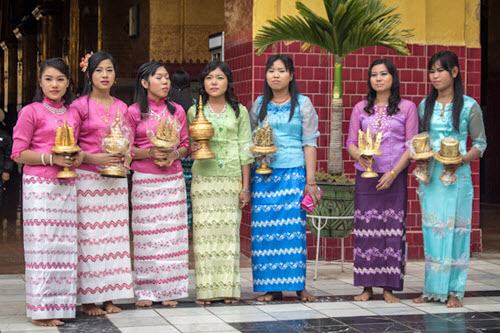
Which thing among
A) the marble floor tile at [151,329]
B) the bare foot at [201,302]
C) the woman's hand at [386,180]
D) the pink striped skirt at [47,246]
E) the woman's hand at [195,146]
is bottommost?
the marble floor tile at [151,329]

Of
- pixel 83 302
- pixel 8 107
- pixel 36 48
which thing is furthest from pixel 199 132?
pixel 8 107

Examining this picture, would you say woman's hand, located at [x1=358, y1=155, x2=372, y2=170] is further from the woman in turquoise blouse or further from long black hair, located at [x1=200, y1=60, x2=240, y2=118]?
long black hair, located at [x1=200, y1=60, x2=240, y2=118]

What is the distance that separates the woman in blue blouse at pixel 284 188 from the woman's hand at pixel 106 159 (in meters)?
1.21

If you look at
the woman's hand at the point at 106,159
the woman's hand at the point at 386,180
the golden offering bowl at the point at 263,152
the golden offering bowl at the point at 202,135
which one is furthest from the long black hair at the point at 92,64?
the woman's hand at the point at 386,180

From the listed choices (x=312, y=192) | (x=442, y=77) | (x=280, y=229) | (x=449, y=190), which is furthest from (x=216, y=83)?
(x=449, y=190)

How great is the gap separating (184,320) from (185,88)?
12.1 ft

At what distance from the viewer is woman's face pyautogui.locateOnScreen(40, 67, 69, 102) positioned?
6.18m

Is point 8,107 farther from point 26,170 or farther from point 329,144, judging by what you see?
point 26,170

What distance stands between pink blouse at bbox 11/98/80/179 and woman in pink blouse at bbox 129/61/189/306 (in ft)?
2.26

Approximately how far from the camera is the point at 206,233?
6.88 m

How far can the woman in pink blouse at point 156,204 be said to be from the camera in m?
6.72

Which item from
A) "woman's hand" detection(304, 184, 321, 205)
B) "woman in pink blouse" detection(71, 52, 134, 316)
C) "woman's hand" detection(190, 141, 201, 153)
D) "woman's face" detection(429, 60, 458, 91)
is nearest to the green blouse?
"woman's hand" detection(190, 141, 201, 153)

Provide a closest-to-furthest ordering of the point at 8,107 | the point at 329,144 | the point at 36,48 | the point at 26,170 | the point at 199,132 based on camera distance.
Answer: the point at 26,170, the point at 199,132, the point at 329,144, the point at 36,48, the point at 8,107

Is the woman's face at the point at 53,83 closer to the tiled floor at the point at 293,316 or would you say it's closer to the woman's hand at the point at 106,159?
the woman's hand at the point at 106,159
